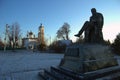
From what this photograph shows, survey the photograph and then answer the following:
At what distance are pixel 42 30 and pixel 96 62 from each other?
68.7 m

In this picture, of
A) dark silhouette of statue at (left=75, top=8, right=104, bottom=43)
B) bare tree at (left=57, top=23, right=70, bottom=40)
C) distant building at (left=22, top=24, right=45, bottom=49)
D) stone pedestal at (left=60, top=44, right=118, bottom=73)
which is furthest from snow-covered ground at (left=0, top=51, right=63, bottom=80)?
distant building at (left=22, top=24, right=45, bottom=49)

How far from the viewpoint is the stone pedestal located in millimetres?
6359

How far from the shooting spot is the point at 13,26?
50.8 metres

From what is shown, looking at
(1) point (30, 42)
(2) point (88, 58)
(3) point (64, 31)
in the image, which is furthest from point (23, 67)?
(1) point (30, 42)

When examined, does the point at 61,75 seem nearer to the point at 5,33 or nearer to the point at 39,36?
the point at 5,33

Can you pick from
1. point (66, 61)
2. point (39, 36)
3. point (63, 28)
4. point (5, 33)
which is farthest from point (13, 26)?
point (66, 61)

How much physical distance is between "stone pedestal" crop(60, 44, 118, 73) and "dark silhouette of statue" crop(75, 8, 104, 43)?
0.48 metres

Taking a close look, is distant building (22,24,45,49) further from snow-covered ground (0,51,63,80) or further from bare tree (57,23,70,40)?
snow-covered ground (0,51,63,80)

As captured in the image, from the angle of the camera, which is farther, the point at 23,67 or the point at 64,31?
the point at 64,31

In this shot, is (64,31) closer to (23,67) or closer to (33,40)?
(33,40)

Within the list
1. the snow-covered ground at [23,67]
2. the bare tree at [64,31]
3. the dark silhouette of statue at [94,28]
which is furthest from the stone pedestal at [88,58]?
the bare tree at [64,31]

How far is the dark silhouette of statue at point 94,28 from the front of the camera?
7.46 m

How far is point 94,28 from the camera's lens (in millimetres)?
7480

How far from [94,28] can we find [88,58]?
1.72 m
